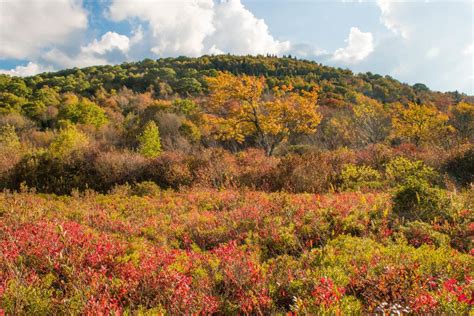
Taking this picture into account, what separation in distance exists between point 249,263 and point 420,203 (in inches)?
192

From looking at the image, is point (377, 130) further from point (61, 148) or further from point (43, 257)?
point (43, 257)

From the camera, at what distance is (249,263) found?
456 centimetres

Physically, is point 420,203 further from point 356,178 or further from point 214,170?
point 214,170

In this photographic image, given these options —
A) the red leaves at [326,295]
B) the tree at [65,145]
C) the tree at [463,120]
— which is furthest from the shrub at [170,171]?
the tree at [463,120]

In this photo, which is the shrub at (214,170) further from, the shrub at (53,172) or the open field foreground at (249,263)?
the shrub at (53,172)

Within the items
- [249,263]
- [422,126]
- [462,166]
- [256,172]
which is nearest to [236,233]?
[249,263]

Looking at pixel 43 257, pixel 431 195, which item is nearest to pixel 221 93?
pixel 431 195

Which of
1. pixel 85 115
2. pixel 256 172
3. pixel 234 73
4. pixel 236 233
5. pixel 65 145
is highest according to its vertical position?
pixel 234 73

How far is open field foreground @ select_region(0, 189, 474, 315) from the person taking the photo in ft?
11.8

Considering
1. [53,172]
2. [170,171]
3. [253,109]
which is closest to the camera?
[170,171]

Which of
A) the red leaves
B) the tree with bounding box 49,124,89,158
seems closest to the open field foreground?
the red leaves

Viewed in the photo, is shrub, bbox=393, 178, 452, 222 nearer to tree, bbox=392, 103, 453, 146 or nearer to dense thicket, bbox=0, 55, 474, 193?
dense thicket, bbox=0, 55, 474, 193

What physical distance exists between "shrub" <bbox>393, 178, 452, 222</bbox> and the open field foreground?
0.94 ft

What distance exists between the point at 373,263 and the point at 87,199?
10.7 m
